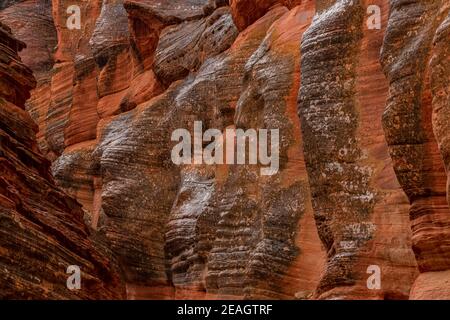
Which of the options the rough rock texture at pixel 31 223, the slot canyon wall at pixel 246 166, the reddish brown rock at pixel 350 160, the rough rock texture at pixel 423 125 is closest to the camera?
the rough rock texture at pixel 31 223

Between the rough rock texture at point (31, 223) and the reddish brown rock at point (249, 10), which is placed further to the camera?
the reddish brown rock at point (249, 10)

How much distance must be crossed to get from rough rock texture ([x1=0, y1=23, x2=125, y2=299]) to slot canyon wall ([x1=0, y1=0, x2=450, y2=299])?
49mm

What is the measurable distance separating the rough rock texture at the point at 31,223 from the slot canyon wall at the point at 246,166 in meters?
0.05

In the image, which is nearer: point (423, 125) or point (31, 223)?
point (31, 223)

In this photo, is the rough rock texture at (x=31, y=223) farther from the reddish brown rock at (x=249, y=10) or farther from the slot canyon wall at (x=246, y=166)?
the reddish brown rock at (x=249, y=10)

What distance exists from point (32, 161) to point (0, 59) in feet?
7.88

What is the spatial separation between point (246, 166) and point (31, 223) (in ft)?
36.0

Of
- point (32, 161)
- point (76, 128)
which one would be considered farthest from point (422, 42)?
point (76, 128)

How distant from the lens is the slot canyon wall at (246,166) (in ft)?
86.5

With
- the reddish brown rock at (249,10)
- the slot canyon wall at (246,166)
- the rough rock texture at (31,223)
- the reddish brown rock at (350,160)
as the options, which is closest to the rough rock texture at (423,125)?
the slot canyon wall at (246,166)

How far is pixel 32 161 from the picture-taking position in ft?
92.8

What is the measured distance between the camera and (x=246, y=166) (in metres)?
35.4

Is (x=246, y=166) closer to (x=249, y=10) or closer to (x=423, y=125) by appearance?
(x=249, y=10)

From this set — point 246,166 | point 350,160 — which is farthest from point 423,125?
point 246,166
